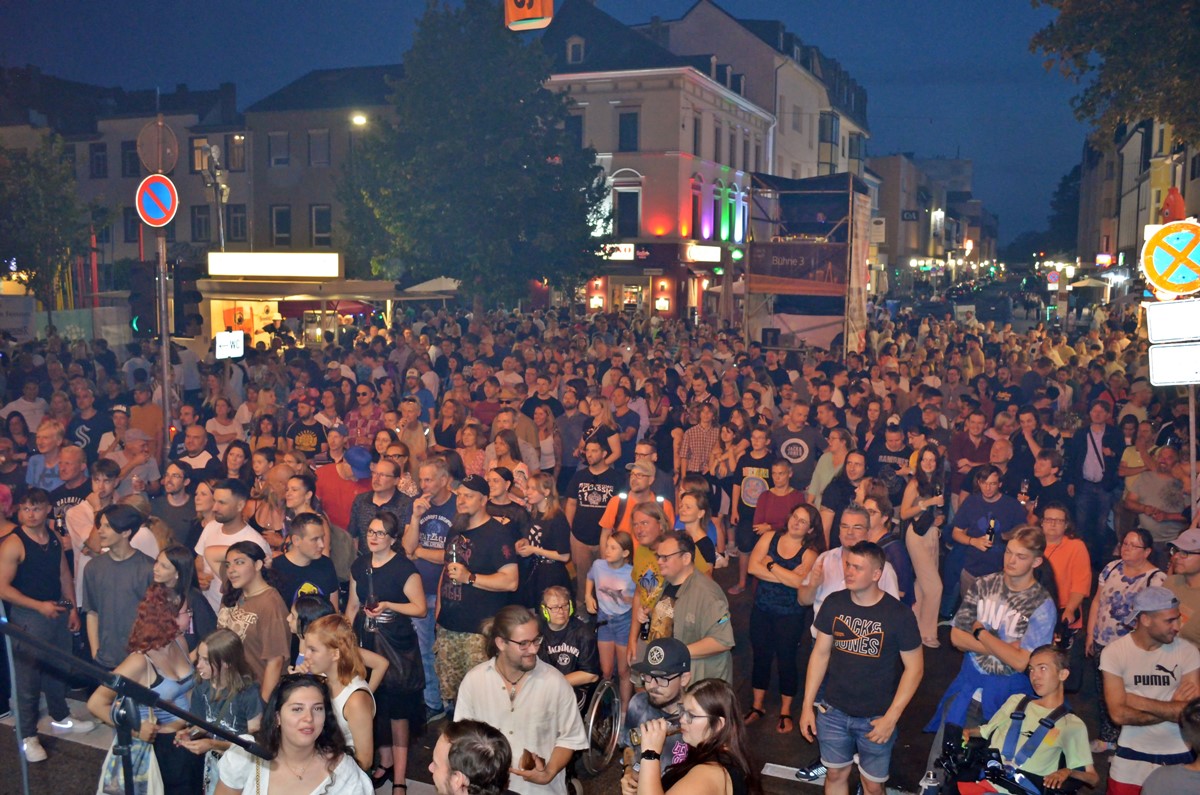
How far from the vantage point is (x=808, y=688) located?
5.50 meters

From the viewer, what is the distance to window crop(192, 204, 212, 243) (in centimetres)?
4619

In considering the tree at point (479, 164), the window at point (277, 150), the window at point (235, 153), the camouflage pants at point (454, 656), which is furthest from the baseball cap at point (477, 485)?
the window at point (235, 153)

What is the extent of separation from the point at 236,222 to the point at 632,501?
42.8 m

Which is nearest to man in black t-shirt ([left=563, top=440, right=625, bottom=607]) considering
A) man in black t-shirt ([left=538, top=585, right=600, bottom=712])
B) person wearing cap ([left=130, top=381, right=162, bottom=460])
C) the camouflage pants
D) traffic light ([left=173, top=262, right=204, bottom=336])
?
the camouflage pants

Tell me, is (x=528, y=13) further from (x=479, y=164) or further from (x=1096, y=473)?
(x=479, y=164)

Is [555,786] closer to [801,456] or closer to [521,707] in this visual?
[521,707]

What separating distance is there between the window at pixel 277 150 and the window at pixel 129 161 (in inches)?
254

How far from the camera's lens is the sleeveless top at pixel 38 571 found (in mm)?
6789

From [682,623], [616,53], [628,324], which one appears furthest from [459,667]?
[616,53]

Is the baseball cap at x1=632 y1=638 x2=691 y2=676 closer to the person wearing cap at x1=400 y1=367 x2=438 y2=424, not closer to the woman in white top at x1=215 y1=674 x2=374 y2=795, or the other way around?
the woman in white top at x1=215 y1=674 x2=374 y2=795

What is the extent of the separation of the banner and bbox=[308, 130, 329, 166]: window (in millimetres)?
27051

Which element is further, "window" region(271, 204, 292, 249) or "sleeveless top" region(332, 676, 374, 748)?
"window" region(271, 204, 292, 249)

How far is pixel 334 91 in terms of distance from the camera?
45.4m

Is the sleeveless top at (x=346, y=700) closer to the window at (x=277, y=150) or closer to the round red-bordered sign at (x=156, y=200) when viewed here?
the round red-bordered sign at (x=156, y=200)
